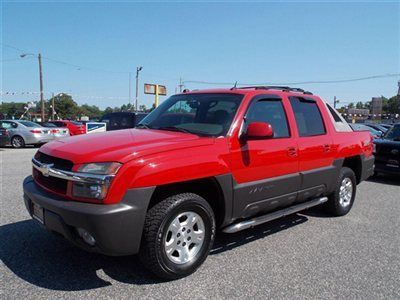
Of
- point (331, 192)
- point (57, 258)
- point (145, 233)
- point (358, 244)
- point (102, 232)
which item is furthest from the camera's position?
point (331, 192)

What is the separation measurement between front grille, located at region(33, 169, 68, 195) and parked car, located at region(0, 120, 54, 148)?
48.9 feet

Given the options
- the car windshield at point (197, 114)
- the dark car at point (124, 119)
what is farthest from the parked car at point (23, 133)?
the car windshield at point (197, 114)

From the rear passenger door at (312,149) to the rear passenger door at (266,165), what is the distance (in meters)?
0.19

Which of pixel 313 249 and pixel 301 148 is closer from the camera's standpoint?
pixel 313 249

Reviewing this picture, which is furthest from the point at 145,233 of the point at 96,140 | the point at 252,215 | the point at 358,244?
the point at 358,244

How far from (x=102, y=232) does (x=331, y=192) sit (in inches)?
154

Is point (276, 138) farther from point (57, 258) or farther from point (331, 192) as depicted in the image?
point (57, 258)

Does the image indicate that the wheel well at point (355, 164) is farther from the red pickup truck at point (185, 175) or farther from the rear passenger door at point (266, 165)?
the rear passenger door at point (266, 165)

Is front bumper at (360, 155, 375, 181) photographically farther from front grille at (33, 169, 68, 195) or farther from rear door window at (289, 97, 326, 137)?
front grille at (33, 169, 68, 195)

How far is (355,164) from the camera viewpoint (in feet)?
21.4

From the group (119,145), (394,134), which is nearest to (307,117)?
(119,145)

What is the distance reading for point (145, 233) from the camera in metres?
3.38

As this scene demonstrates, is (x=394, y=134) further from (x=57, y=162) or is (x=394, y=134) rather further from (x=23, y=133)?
(x=23, y=133)

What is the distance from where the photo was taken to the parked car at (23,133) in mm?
17406
